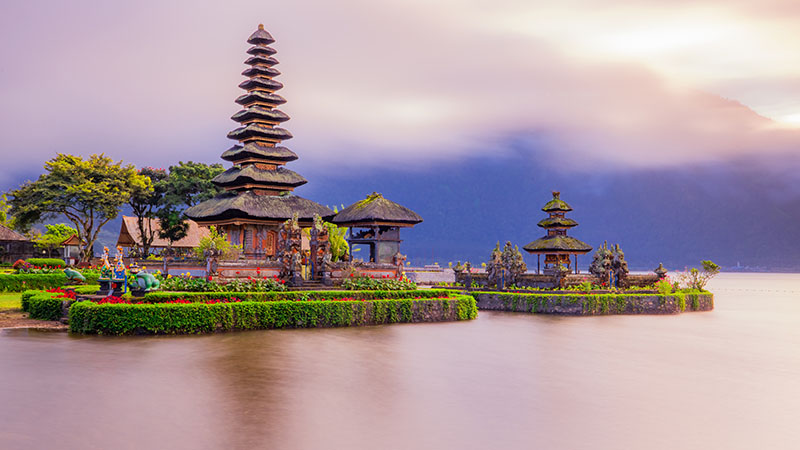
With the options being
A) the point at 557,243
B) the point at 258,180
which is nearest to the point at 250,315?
Result: the point at 258,180

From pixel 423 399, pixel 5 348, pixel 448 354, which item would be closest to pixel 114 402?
pixel 423 399

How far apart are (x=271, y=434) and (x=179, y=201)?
176 ft

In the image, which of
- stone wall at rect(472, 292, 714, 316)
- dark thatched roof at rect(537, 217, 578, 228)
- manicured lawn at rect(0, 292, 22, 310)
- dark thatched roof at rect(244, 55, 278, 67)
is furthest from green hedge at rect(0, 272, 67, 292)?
dark thatched roof at rect(537, 217, 578, 228)

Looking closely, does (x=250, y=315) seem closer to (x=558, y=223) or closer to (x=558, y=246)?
(x=558, y=246)

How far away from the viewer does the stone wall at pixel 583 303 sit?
40969 mm

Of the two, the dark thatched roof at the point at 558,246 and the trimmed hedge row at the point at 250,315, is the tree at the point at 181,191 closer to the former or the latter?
the dark thatched roof at the point at 558,246

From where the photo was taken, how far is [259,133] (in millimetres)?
52844

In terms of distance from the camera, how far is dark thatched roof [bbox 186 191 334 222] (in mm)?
47094

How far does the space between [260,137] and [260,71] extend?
6.27m

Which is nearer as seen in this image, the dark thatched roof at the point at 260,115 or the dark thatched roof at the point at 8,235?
the dark thatched roof at the point at 260,115

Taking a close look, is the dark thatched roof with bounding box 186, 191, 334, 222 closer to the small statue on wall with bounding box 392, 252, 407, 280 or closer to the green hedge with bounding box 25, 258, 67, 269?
the small statue on wall with bounding box 392, 252, 407, 280

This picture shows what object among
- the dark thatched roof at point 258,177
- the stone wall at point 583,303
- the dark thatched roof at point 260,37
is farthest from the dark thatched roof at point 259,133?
the stone wall at point 583,303

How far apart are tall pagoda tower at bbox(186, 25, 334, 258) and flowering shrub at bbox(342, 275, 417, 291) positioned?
14.3 m

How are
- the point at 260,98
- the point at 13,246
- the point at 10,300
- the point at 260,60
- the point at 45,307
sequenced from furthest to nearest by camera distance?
1. the point at 13,246
2. the point at 260,60
3. the point at 260,98
4. the point at 10,300
5. the point at 45,307
